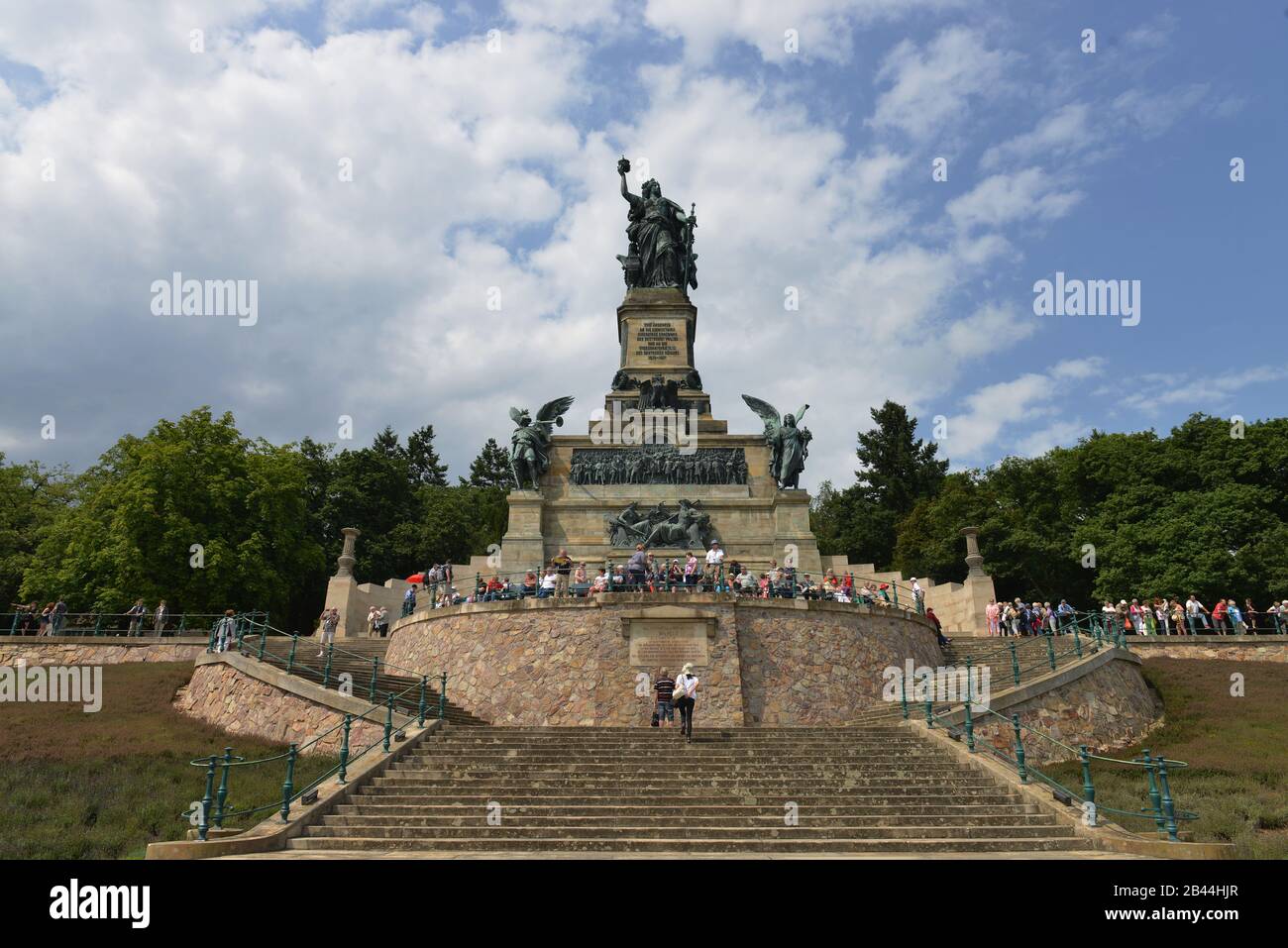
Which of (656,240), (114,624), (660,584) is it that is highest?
(656,240)

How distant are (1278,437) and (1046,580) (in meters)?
11.5

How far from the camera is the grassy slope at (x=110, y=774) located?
12.1 m

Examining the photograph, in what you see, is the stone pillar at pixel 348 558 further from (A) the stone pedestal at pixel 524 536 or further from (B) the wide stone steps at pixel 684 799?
(B) the wide stone steps at pixel 684 799

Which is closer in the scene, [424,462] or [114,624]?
[114,624]

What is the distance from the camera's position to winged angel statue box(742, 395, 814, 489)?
3225cm

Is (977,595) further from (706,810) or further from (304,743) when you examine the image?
(304,743)

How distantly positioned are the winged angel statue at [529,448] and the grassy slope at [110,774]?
532 inches

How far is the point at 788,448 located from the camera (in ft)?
106

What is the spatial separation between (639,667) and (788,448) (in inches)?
555

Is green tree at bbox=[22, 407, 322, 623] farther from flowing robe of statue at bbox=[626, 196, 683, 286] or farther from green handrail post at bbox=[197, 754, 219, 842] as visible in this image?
green handrail post at bbox=[197, 754, 219, 842]

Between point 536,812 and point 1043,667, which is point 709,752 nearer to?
point 536,812

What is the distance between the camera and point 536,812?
12781 mm

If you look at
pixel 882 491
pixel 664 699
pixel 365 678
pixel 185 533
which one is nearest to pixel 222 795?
pixel 664 699

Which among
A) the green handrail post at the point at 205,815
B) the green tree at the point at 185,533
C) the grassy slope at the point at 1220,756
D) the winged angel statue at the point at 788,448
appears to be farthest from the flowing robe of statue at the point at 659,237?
the green handrail post at the point at 205,815
